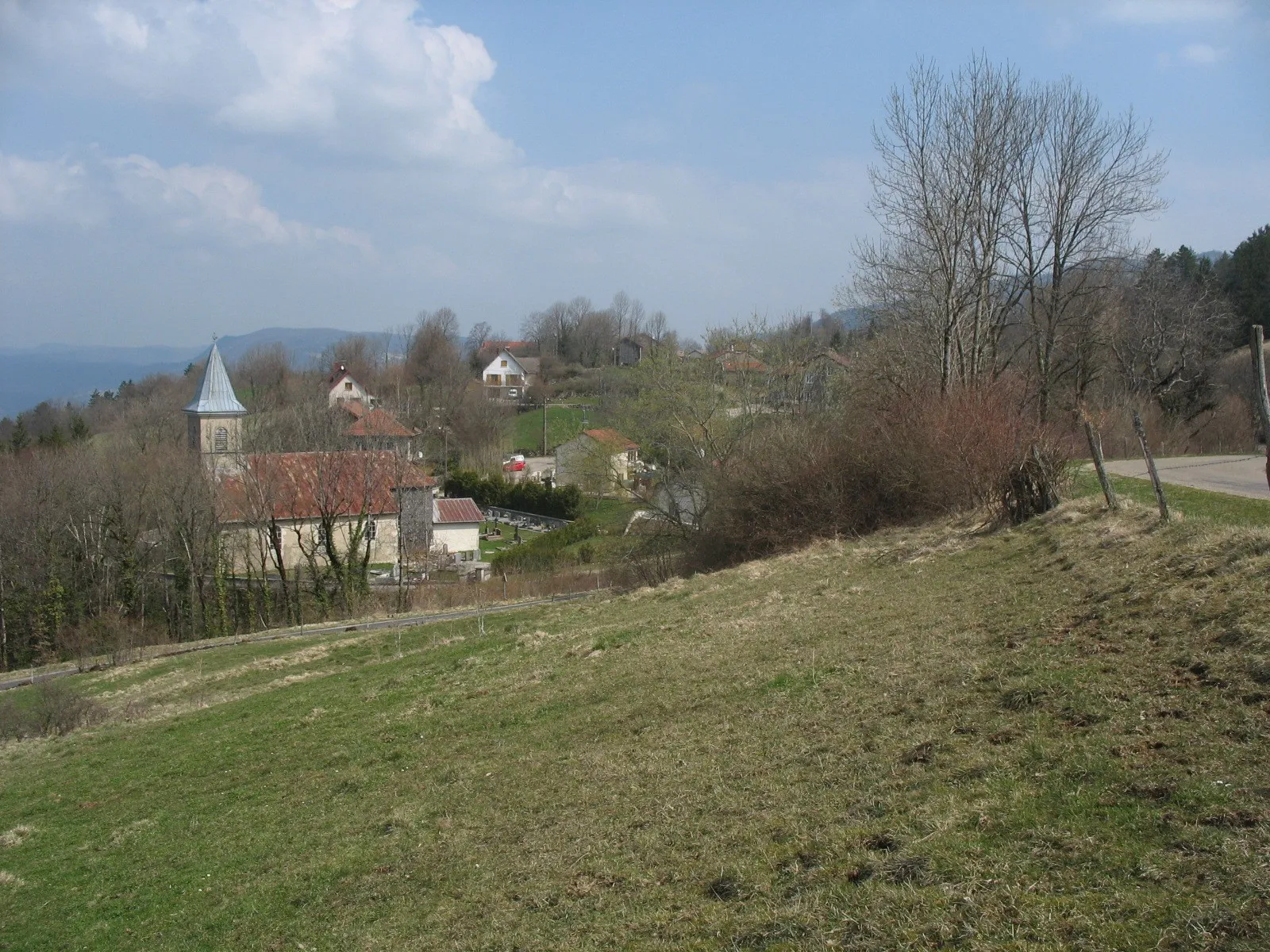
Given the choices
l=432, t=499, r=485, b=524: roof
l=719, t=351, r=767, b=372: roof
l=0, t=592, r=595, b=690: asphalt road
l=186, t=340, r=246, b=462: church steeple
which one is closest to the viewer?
l=0, t=592, r=595, b=690: asphalt road

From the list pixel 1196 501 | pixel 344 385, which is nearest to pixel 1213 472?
pixel 1196 501

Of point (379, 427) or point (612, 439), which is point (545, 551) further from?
point (379, 427)

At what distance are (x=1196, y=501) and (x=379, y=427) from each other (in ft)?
126

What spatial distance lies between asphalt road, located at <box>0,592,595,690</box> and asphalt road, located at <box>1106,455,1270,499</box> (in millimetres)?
15534

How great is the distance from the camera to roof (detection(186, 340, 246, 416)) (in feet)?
195

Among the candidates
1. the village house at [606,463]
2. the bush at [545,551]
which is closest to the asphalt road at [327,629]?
the village house at [606,463]

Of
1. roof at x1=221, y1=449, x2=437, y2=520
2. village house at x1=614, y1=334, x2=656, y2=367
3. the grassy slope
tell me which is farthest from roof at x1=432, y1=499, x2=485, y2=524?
village house at x1=614, y1=334, x2=656, y2=367

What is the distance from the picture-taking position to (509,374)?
12612cm

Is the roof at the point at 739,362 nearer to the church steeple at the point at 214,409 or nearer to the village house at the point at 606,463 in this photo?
the village house at the point at 606,463

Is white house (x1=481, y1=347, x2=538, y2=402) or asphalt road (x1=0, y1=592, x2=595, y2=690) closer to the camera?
asphalt road (x1=0, y1=592, x2=595, y2=690)

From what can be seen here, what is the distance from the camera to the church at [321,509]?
41312 mm

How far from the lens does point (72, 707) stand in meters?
19.9

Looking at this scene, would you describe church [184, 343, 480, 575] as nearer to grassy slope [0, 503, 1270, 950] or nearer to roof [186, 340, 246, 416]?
roof [186, 340, 246, 416]

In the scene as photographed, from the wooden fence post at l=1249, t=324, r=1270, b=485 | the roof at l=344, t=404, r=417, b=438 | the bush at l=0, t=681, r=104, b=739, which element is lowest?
the bush at l=0, t=681, r=104, b=739
